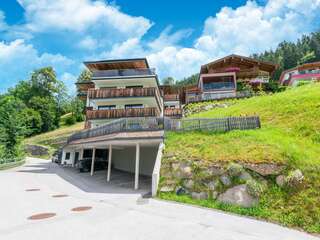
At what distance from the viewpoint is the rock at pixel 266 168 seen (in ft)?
32.0

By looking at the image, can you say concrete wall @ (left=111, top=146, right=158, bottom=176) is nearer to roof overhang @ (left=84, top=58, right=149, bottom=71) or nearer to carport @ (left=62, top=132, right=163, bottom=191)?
carport @ (left=62, top=132, right=163, bottom=191)

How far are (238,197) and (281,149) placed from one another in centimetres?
306

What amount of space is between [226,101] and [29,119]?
1976 inches

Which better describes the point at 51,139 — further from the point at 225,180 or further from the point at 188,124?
the point at 225,180

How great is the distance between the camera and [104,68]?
100 feet

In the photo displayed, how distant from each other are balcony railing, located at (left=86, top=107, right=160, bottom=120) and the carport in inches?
149

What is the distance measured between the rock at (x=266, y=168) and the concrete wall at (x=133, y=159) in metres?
9.76

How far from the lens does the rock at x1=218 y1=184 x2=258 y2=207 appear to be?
9.31 meters

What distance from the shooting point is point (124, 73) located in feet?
92.4

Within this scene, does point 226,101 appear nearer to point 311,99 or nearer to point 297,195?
point 311,99

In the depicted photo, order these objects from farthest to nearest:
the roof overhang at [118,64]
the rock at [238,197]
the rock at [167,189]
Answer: the roof overhang at [118,64] < the rock at [167,189] < the rock at [238,197]

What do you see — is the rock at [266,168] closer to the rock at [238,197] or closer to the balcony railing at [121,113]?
the rock at [238,197]

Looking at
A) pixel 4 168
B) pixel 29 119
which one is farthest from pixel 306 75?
pixel 29 119

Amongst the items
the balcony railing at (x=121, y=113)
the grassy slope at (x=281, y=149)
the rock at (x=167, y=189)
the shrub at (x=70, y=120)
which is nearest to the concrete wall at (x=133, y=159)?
the balcony railing at (x=121, y=113)
